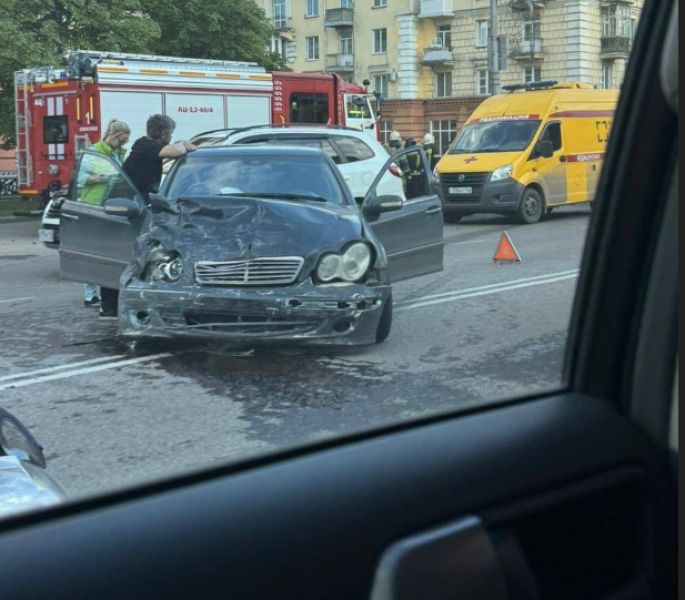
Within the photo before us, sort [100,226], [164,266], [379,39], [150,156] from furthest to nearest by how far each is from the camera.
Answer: [150,156]
[100,226]
[164,266]
[379,39]

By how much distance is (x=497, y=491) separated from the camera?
1.79 meters

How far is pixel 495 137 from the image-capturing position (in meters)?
17.4

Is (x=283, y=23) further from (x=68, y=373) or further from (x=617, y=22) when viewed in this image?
(x=68, y=373)

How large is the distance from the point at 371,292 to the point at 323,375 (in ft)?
4.07

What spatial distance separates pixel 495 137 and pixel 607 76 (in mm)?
15555

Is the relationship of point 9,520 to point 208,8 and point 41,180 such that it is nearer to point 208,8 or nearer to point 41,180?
point 41,180

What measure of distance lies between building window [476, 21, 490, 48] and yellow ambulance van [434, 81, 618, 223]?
2.30ft

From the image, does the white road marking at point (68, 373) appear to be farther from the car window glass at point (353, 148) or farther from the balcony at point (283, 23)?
the car window glass at point (353, 148)

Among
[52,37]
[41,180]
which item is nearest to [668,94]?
[41,180]

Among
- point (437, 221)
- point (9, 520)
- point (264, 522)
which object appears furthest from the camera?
point (437, 221)

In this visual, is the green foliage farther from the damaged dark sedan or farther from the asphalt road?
the asphalt road

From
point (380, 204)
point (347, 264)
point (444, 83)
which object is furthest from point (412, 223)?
point (444, 83)

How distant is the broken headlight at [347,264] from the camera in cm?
683

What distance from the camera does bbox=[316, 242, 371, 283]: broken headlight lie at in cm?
683
